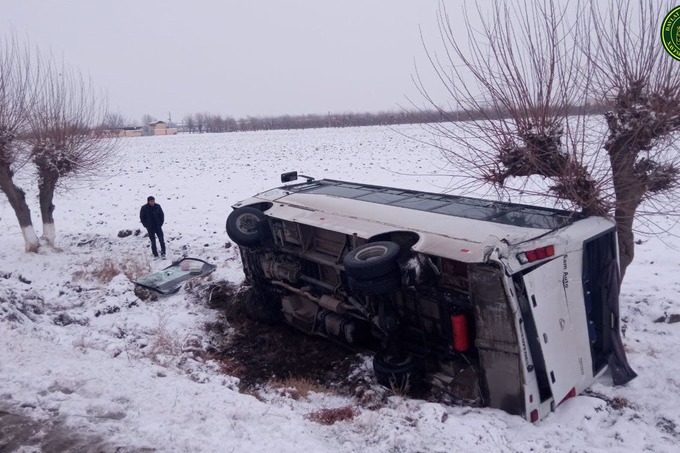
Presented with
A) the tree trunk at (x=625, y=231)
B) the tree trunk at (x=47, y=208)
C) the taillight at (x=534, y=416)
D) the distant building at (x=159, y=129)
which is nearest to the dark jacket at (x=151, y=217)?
the tree trunk at (x=47, y=208)

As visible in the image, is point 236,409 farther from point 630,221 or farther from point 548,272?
point 630,221

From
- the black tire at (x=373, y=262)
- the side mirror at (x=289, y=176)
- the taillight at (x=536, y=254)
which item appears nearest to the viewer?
the taillight at (x=536, y=254)

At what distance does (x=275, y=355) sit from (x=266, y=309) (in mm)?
1001

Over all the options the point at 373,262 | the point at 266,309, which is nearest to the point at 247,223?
the point at 266,309

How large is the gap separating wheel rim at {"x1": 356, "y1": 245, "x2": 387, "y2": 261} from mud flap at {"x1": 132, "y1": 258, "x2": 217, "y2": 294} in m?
4.63

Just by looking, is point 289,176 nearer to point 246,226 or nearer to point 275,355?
point 246,226

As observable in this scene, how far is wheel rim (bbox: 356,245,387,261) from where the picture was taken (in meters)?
5.17

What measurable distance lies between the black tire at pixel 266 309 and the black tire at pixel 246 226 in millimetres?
918

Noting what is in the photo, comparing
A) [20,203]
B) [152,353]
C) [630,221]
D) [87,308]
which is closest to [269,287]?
[152,353]

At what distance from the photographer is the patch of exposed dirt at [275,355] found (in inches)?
241

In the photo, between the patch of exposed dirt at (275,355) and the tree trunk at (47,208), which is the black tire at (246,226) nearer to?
the patch of exposed dirt at (275,355)

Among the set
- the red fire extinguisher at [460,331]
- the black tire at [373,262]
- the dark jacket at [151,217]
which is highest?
the black tire at [373,262]

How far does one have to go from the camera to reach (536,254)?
4512mm

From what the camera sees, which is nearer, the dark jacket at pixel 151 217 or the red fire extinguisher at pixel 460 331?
the red fire extinguisher at pixel 460 331
